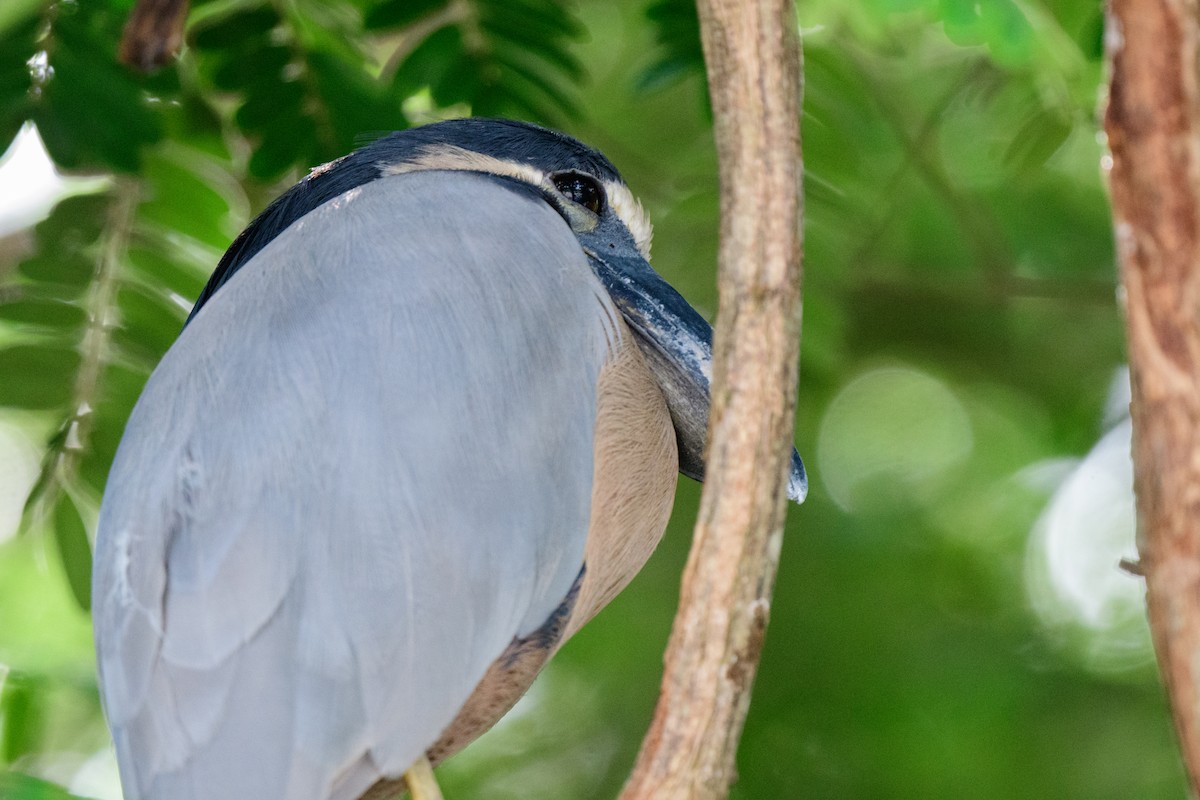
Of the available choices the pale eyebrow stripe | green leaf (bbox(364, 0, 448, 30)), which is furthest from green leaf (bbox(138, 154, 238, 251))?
the pale eyebrow stripe

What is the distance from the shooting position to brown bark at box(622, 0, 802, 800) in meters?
1.48

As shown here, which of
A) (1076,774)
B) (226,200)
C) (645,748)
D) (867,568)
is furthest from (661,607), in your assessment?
(645,748)

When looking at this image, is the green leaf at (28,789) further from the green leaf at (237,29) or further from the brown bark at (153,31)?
the green leaf at (237,29)

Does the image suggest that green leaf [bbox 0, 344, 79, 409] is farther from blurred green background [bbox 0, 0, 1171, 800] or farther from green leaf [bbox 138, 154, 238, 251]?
green leaf [bbox 138, 154, 238, 251]

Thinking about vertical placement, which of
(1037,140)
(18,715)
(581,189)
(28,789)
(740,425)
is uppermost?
(1037,140)

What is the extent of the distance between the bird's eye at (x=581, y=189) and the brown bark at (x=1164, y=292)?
4.18ft

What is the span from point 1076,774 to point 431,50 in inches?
100.0

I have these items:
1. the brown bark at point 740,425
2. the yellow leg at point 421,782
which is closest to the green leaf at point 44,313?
the yellow leg at point 421,782

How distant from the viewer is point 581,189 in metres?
2.60

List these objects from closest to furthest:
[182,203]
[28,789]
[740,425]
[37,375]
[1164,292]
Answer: [1164,292]
[740,425]
[28,789]
[37,375]
[182,203]

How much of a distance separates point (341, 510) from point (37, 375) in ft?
3.96

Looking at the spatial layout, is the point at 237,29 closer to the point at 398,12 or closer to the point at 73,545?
the point at 398,12

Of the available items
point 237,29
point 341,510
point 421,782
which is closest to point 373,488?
point 341,510

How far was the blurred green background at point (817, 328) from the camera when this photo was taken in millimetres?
2723
